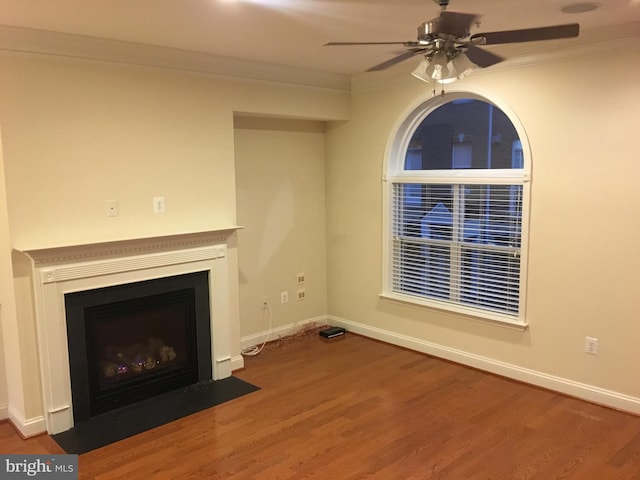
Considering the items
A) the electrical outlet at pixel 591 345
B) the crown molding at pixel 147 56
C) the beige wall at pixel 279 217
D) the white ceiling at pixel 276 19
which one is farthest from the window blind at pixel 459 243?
the crown molding at pixel 147 56

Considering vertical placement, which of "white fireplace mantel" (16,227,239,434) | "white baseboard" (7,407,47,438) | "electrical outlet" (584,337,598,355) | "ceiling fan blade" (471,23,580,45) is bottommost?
→ "white baseboard" (7,407,47,438)

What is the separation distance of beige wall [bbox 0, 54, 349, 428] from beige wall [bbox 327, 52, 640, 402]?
1.76m

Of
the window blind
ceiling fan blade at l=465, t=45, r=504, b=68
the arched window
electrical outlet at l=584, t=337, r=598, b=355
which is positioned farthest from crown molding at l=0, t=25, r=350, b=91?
electrical outlet at l=584, t=337, r=598, b=355

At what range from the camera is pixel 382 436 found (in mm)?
3410

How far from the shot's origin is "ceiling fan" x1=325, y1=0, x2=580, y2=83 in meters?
2.23

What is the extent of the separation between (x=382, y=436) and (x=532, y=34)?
2392 millimetres

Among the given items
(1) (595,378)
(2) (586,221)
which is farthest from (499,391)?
(2) (586,221)

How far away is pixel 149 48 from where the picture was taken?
148 inches

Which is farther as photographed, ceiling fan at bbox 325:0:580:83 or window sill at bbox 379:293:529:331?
window sill at bbox 379:293:529:331

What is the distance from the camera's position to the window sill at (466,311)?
13.8 feet

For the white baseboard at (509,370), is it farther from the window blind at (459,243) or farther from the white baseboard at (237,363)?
the white baseboard at (237,363)

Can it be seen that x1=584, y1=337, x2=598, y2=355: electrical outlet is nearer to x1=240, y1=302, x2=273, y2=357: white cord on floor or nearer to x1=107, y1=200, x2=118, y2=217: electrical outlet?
x1=240, y1=302, x2=273, y2=357: white cord on floor

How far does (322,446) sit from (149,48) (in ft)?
9.25

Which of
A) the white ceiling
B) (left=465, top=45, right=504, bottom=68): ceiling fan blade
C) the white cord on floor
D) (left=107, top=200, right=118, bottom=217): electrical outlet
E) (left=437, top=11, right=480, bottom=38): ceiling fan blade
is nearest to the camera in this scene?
(left=437, top=11, right=480, bottom=38): ceiling fan blade
